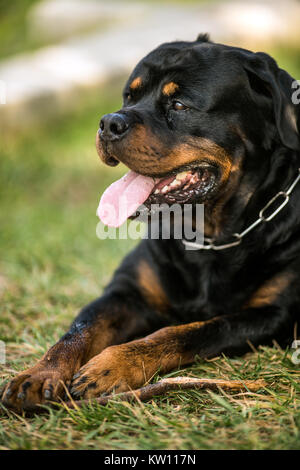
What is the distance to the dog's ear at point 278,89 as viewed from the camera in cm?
236

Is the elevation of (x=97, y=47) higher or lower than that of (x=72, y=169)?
higher

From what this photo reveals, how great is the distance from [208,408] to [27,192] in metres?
4.16

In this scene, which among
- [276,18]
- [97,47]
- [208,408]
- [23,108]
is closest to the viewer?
[208,408]

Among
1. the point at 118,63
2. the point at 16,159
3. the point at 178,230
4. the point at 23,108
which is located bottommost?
the point at 178,230

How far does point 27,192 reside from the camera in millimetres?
5609

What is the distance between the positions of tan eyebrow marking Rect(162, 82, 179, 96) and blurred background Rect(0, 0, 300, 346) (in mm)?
1278

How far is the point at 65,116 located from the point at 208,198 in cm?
531

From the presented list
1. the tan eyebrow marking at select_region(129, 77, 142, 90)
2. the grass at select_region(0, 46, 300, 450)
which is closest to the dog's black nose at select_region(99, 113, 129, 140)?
the tan eyebrow marking at select_region(129, 77, 142, 90)

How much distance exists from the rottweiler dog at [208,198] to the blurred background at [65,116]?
0.50 m

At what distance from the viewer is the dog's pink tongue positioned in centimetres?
239

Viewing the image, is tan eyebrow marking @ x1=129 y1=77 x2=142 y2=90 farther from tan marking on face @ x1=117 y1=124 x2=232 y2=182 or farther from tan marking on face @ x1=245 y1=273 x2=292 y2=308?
tan marking on face @ x1=245 y1=273 x2=292 y2=308

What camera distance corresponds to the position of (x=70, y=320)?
113 inches

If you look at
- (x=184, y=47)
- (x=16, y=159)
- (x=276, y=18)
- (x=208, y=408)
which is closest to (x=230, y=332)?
(x=208, y=408)

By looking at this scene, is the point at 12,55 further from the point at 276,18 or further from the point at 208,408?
the point at 208,408
